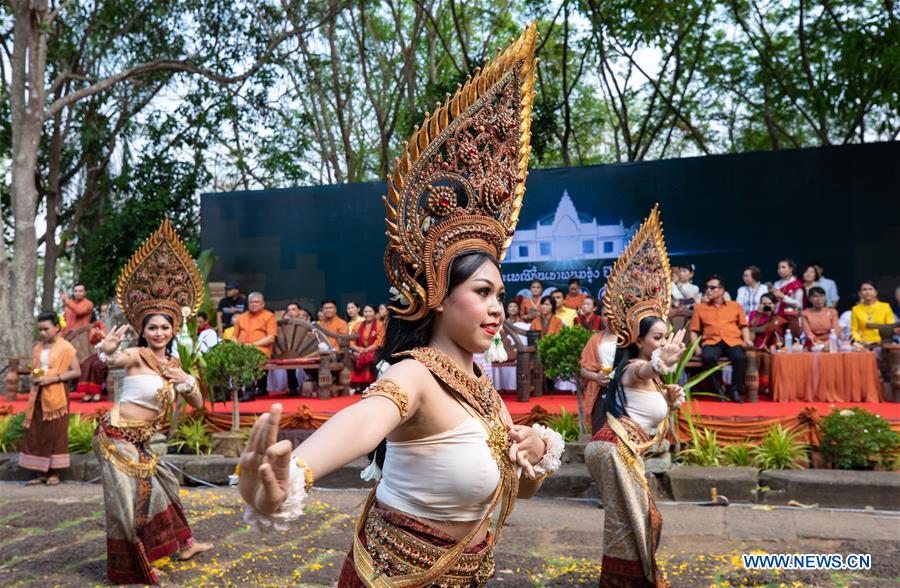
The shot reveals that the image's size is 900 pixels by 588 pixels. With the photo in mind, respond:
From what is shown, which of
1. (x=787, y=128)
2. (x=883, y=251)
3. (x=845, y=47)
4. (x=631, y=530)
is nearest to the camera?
(x=631, y=530)

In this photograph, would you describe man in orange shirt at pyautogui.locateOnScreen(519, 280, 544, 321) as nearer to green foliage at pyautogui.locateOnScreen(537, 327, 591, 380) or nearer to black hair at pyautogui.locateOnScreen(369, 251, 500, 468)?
green foliage at pyautogui.locateOnScreen(537, 327, 591, 380)

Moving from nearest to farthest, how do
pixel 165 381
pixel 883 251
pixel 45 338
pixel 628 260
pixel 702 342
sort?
pixel 628 260 → pixel 165 381 → pixel 45 338 → pixel 702 342 → pixel 883 251

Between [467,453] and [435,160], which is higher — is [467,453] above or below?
below

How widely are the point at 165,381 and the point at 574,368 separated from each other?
3.87 meters

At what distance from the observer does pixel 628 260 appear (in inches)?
188

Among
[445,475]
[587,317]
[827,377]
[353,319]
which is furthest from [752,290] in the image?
[445,475]

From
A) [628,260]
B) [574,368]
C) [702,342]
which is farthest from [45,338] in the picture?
[702,342]

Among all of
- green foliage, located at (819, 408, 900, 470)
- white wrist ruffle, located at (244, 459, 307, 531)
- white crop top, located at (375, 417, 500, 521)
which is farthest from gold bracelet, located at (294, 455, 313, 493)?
green foliage, located at (819, 408, 900, 470)

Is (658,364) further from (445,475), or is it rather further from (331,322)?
(331,322)

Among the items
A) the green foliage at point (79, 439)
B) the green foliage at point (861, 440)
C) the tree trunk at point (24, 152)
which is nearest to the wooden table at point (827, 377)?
the green foliage at point (861, 440)

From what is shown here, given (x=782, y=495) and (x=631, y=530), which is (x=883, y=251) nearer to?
(x=782, y=495)

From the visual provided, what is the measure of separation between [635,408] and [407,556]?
2.61m

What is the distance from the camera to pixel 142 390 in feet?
16.7

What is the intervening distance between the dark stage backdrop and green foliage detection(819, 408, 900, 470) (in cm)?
626
